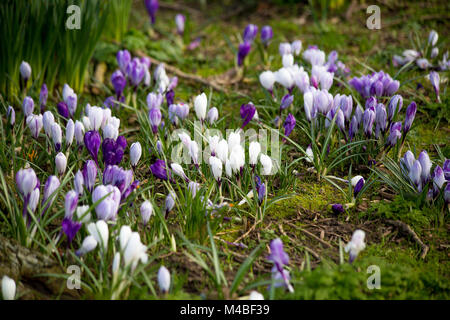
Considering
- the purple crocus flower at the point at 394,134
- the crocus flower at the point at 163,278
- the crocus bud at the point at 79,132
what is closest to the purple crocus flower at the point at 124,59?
the crocus bud at the point at 79,132

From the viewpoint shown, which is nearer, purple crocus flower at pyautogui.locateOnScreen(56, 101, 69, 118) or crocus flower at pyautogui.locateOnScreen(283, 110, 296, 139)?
crocus flower at pyautogui.locateOnScreen(283, 110, 296, 139)

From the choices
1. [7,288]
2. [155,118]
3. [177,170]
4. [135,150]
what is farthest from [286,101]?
[7,288]

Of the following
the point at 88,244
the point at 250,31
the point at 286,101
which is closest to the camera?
the point at 88,244

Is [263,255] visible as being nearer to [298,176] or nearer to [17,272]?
[298,176]

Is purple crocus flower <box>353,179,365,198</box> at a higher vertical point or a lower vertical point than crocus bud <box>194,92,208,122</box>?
lower

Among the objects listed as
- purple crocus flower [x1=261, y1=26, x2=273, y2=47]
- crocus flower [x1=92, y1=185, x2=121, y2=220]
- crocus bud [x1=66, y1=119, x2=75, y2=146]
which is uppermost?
purple crocus flower [x1=261, y1=26, x2=273, y2=47]

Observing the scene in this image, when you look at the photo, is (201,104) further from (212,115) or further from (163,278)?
(163,278)

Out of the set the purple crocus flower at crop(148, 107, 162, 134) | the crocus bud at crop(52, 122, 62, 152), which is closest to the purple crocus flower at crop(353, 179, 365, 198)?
the purple crocus flower at crop(148, 107, 162, 134)

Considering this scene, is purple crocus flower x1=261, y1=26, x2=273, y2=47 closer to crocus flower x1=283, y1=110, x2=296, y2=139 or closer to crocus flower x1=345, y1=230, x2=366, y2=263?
crocus flower x1=283, y1=110, x2=296, y2=139
